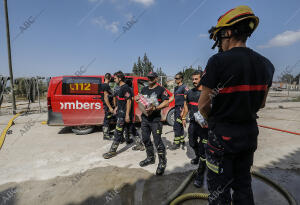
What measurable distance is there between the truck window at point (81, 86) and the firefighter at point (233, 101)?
4250mm

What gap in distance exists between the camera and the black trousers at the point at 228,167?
1222 millimetres

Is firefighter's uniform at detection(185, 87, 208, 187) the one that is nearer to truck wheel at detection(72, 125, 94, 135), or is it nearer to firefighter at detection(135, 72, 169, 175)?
firefighter at detection(135, 72, 169, 175)

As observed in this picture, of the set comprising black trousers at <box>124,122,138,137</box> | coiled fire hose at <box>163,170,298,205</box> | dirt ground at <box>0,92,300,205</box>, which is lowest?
dirt ground at <box>0,92,300,205</box>

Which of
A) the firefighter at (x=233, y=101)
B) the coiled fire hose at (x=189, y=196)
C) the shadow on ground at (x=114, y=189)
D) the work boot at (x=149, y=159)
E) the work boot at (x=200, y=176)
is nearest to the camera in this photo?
the firefighter at (x=233, y=101)

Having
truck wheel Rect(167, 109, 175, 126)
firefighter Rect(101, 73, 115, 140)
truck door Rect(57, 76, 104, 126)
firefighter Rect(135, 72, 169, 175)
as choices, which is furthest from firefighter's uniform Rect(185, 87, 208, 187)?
truck door Rect(57, 76, 104, 126)

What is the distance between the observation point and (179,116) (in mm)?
4066

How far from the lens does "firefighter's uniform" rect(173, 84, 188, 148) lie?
3898 mm

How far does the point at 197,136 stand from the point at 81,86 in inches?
149

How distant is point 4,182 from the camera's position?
2.66 meters

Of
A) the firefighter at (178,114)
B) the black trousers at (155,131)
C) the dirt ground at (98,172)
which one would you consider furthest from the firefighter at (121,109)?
the firefighter at (178,114)

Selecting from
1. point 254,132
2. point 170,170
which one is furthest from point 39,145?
point 254,132

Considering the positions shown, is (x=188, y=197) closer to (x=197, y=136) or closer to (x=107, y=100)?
(x=197, y=136)

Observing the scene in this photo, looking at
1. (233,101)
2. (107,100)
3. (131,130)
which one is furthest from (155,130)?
(107,100)

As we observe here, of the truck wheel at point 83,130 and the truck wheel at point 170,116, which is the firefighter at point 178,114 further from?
the truck wheel at point 83,130
